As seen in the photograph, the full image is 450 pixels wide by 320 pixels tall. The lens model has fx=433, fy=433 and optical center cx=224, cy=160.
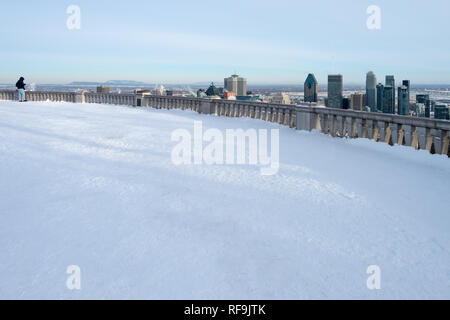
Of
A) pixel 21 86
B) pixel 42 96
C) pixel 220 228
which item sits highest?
pixel 21 86

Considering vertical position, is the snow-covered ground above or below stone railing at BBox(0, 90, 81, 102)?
below

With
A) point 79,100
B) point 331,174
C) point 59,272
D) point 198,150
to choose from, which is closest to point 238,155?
point 198,150

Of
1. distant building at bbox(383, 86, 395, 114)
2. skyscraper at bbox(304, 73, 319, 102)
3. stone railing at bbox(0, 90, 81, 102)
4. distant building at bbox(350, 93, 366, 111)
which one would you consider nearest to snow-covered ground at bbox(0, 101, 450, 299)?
skyscraper at bbox(304, 73, 319, 102)

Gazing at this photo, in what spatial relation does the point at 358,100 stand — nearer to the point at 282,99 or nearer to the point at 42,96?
the point at 282,99

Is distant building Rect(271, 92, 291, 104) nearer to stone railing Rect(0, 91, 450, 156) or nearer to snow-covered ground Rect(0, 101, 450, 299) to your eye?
stone railing Rect(0, 91, 450, 156)

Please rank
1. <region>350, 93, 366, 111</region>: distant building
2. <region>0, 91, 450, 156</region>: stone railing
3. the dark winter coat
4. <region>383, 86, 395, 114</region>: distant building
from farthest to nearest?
<region>350, 93, 366, 111</region>: distant building, <region>383, 86, 395, 114</region>: distant building, the dark winter coat, <region>0, 91, 450, 156</region>: stone railing

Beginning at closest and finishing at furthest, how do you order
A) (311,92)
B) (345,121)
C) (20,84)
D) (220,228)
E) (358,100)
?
(220,228) → (345,121) → (311,92) → (20,84) → (358,100)

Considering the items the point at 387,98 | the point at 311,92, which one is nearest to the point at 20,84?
the point at 311,92

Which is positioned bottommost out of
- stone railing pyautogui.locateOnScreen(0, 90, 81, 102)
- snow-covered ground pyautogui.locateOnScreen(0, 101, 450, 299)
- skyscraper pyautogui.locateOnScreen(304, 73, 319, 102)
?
snow-covered ground pyautogui.locateOnScreen(0, 101, 450, 299)

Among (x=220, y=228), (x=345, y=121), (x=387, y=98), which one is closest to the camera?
(x=220, y=228)
